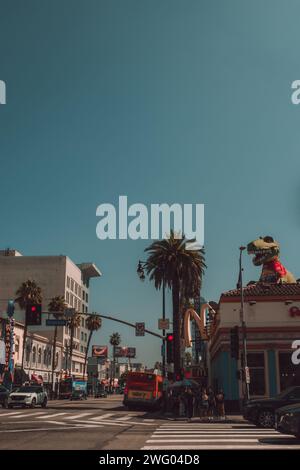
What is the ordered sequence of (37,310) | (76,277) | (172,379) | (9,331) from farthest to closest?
(76,277), (9,331), (172,379), (37,310)

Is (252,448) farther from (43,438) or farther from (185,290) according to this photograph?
(185,290)

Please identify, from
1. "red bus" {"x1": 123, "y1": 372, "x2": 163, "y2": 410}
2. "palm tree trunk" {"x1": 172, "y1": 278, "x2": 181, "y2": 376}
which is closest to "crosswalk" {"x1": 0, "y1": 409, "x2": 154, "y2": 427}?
"red bus" {"x1": 123, "y1": 372, "x2": 163, "y2": 410}

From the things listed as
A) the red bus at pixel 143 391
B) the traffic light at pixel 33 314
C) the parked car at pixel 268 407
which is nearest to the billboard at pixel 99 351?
the red bus at pixel 143 391

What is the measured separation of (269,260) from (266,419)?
21.6 metres

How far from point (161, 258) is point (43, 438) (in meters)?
29.9

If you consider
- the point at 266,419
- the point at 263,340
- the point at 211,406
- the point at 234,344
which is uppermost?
the point at 263,340

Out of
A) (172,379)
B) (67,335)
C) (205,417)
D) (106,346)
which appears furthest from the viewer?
(106,346)

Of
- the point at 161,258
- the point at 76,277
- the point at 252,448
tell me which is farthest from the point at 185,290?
the point at 76,277

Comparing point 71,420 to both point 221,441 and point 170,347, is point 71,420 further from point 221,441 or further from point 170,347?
point 170,347

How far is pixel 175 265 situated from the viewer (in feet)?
146

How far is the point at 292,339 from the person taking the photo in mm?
35656

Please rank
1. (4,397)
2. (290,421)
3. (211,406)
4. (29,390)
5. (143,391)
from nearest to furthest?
(290,421)
(211,406)
(4,397)
(29,390)
(143,391)

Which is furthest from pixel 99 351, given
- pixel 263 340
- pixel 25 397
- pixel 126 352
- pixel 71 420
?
pixel 71 420

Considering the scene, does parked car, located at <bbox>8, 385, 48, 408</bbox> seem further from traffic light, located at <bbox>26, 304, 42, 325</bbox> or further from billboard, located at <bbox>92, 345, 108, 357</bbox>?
billboard, located at <bbox>92, 345, 108, 357</bbox>
